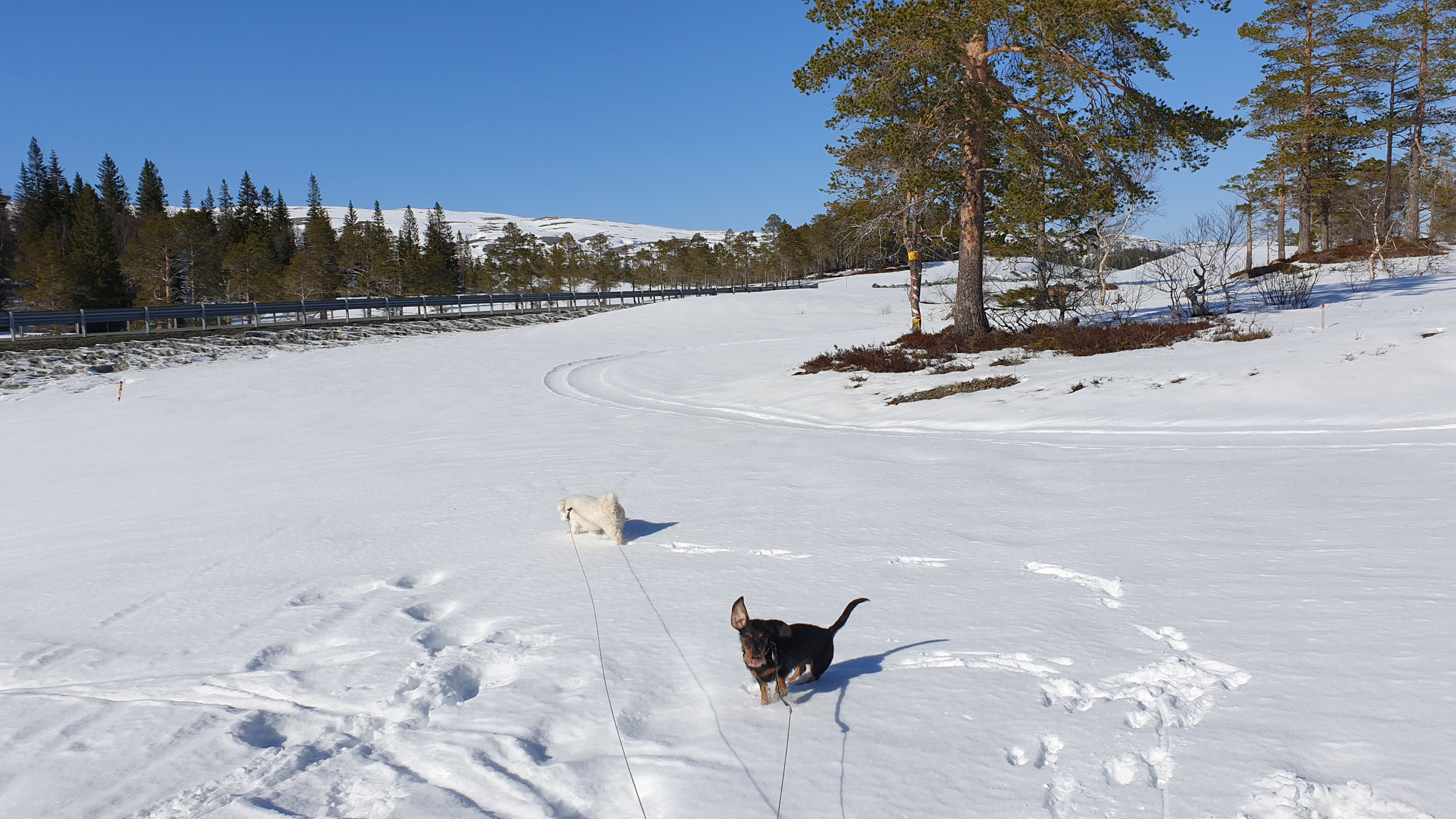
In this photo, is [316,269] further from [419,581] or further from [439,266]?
[419,581]

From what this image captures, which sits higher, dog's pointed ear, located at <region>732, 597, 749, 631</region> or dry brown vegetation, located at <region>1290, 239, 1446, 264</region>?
dry brown vegetation, located at <region>1290, 239, 1446, 264</region>

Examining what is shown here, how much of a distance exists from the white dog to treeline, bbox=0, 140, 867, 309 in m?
14.5

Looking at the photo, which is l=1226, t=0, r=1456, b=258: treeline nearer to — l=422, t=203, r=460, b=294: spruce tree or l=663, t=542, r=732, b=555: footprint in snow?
l=663, t=542, r=732, b=555: footprint in snow

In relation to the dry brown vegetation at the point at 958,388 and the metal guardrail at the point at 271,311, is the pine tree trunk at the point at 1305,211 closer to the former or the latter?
the dry brown vegetation at the point at 958,388

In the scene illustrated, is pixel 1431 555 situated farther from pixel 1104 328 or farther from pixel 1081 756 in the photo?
pixel 1104 328

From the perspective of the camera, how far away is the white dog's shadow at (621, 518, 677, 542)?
5995 mm

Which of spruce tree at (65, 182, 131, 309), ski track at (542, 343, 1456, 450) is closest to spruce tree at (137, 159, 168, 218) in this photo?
spruce tree at (65, 182, 131, 309)

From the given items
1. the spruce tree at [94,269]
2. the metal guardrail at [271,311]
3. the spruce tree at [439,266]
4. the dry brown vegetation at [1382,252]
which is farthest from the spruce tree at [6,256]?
the dry brown vegetation at [1382,252]

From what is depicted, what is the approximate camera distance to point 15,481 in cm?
1098

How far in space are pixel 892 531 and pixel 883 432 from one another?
5446mm

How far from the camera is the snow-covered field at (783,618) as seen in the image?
2619 millimetres

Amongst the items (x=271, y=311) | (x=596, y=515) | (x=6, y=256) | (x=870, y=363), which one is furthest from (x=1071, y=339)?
(x=6, y=256)

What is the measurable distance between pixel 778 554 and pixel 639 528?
54.9 inches

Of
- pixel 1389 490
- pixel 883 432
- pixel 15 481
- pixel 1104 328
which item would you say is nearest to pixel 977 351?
pixel 1104 328
